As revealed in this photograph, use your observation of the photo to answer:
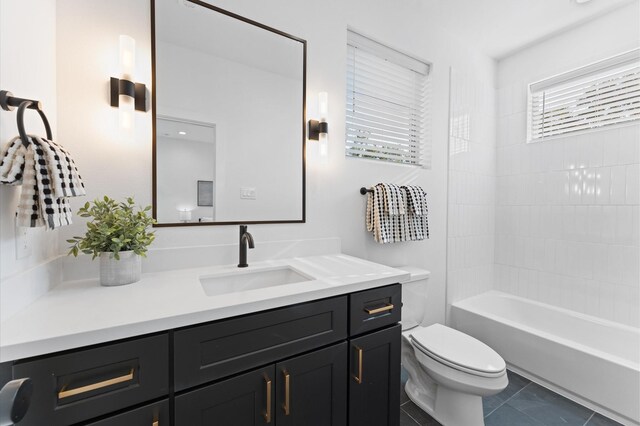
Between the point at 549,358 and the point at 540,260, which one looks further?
the point at 540,260

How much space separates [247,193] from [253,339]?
786mm

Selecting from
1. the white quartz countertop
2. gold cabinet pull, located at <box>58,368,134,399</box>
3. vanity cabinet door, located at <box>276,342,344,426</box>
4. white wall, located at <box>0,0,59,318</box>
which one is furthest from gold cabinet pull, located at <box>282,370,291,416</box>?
white wall, located at <box>0,0,59,318</box>

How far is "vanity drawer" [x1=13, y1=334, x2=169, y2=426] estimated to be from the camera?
1.98ft

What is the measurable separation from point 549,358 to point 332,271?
1.71 m

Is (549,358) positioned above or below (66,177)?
below

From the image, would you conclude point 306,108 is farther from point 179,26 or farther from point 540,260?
point 540,260

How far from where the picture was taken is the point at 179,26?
125 centimetres

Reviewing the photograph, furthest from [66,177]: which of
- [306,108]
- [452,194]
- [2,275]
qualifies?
[452,194]

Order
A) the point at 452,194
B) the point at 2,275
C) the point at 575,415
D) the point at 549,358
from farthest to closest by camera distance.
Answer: the point at 452,194 < the point at 549,358 < the point at 575,415 < the point at 2,275

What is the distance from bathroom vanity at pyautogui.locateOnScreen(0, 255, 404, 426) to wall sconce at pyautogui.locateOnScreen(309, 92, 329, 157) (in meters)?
0.75

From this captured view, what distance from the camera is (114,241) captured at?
3.08ft

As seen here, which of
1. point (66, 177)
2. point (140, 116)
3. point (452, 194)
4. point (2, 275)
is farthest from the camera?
point (452, 194)

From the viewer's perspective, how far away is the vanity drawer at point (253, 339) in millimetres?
761

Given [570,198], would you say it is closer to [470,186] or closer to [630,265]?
[630,265]
